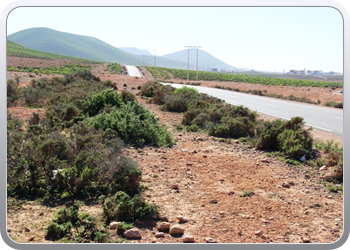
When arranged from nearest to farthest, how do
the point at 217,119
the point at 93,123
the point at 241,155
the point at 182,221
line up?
the point at 182,221 < the point at 241,155 < the point at 93,123 < the point at 217,119

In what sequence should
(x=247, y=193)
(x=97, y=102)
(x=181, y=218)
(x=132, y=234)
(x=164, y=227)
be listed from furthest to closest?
(x=97, y=102), (x=247, y=193), (x=181, y=218), (x=164, y=227), (x=132, y=234)

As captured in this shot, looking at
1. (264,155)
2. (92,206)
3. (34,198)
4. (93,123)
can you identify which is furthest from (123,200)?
(93,123)

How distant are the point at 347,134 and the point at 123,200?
2941mm

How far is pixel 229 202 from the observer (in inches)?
206

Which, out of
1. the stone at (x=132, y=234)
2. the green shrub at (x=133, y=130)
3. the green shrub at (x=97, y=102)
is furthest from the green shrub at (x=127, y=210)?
the green shrub at (x=97, y=102)

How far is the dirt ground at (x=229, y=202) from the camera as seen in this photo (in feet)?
13.7

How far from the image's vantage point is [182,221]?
14.9 feet

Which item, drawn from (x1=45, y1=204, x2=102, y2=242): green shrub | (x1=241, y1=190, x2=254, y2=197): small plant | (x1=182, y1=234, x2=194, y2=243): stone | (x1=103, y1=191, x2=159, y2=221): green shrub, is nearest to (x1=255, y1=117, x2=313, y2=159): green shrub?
(x1=241, y1=190, x2=254, y2=197): small plant

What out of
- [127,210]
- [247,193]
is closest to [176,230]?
[127,210]

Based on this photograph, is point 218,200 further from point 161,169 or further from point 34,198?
point 34,198

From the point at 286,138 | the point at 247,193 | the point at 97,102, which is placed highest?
the point at 97,102

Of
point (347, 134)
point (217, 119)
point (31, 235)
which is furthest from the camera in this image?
point (217, 119)

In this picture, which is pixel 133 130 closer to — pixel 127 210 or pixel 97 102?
pixel 97 102

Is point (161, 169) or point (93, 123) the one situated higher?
point (93, 123)
